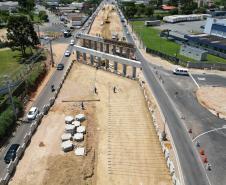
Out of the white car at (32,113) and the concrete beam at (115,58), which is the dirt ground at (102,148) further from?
the concrete beam at (115,58)

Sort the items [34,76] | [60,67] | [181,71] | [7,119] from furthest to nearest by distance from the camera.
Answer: [60,67] < [181,71] < [34,76] < [7,119]

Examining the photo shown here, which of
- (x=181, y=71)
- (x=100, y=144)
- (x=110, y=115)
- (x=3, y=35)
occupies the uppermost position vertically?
(x=3, y=35)

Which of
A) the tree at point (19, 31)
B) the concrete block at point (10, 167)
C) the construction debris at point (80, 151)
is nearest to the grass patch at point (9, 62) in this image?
the tree at point (19, 31)

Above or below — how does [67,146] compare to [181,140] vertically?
above

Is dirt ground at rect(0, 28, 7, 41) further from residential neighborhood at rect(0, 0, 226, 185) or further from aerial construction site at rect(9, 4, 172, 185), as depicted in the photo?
aerial construction site at rect(9, 4, 172, 185)

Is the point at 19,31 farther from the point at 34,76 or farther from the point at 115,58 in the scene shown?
the point at 115,58

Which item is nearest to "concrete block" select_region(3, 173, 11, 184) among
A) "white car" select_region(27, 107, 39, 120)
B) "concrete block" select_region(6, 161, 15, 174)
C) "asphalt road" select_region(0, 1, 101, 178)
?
"concrete block" select_region(6, 161, 15, 174)


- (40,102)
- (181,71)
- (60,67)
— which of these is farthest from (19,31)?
(181,71)
